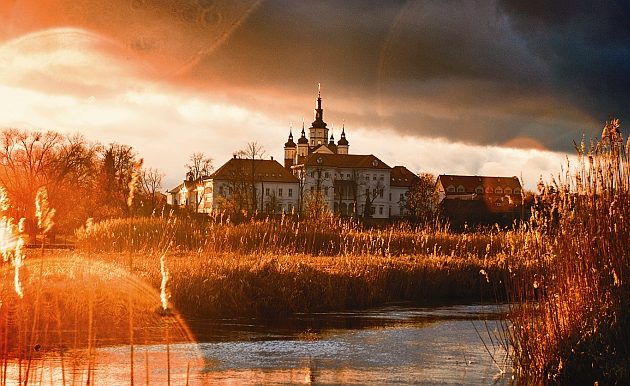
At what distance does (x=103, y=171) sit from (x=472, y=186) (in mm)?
110298

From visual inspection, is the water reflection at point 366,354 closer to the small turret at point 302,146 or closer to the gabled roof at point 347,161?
the gabled roof at point 347,161

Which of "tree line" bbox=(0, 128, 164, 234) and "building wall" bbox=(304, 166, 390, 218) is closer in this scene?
"tree line" bbox=(0, 128, 164, 234)

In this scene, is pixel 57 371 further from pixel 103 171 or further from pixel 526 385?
pixel 103 171

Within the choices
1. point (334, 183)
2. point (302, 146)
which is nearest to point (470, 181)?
point (334, 183)

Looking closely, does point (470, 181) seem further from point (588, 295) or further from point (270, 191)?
point (588, 295)

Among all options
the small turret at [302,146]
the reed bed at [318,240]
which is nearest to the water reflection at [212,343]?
the reed bed at [318,240]

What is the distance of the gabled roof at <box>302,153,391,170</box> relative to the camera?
6014 inches

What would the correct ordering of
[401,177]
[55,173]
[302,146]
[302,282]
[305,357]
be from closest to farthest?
[305,357] < [302,282] < [55,173] < [401,177] < [302,146]

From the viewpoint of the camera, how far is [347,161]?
511 feet

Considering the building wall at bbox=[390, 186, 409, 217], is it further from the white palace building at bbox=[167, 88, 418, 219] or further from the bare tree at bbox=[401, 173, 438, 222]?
the bare tree at bbox=[401, 173, 438, 222]

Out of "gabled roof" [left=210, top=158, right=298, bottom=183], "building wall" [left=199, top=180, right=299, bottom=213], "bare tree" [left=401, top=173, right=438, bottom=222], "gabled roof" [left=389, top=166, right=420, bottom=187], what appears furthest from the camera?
"gabled roof" [left=389, top=166, right=420, bottom=187]

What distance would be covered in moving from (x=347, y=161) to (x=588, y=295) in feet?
475

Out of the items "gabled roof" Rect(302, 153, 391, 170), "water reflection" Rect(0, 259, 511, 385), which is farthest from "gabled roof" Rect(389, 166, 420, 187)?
"water reflection" Rect(0, 259, 511, 385)

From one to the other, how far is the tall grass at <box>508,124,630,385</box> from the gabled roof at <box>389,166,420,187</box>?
148476mm
